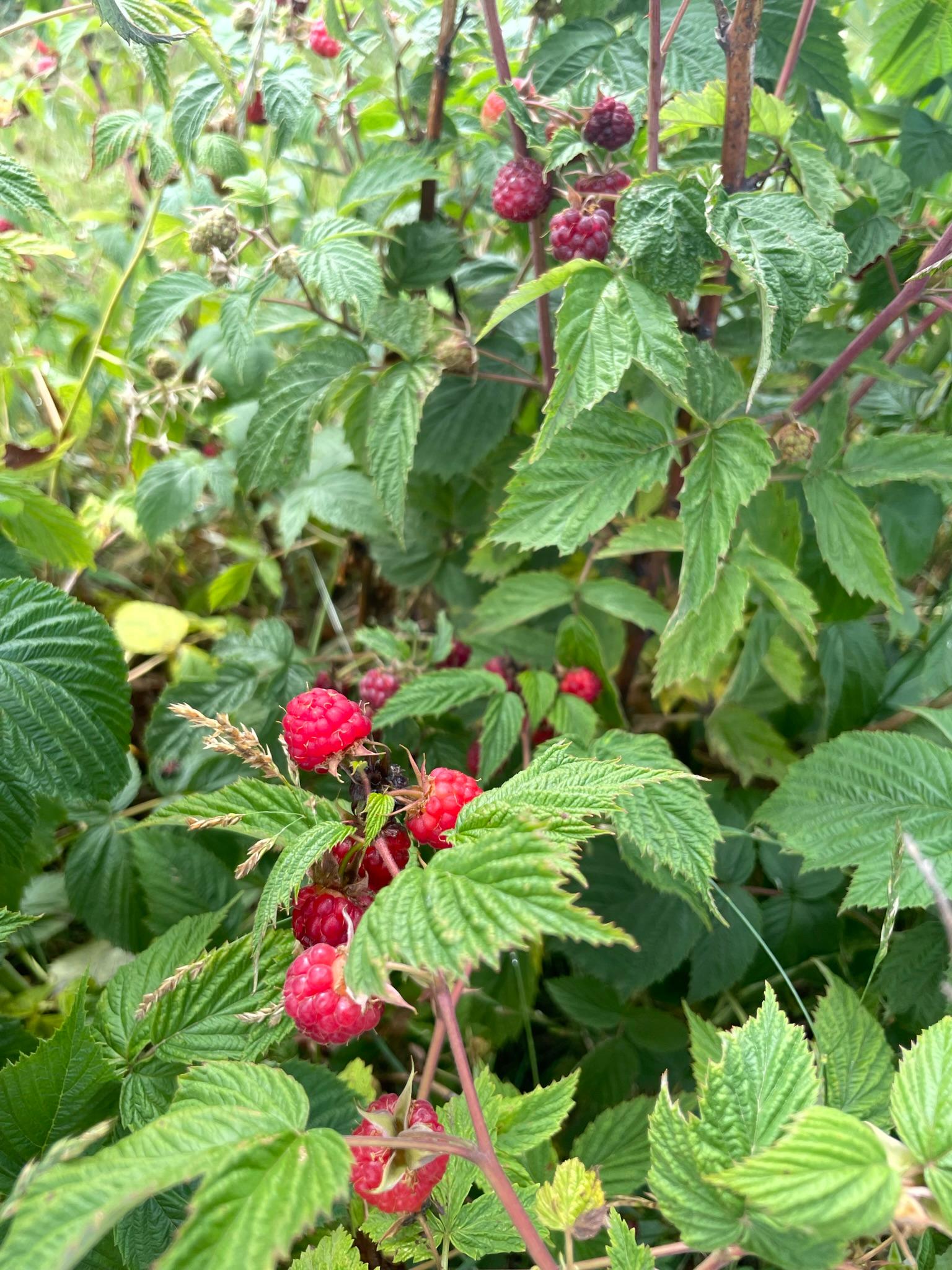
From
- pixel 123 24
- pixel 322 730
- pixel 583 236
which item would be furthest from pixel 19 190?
pixel 322 730

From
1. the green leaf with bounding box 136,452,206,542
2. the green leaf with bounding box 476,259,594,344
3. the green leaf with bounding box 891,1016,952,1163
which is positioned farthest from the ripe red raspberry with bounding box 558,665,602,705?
the green leaf with bounding box 136,452,206,542

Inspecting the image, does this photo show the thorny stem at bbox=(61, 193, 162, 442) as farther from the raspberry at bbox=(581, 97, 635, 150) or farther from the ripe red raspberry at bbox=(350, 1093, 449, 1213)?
the ripe red raspberry at bbox=(350, 1093, 449, 1213)

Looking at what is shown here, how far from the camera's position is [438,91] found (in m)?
1.03

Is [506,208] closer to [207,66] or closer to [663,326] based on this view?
[663,326]

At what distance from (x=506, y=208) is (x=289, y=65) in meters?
0.38

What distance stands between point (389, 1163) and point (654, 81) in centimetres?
90

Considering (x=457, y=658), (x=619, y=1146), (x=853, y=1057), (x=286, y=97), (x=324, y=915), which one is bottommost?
(x=619, y=1146)

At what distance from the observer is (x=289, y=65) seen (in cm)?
103

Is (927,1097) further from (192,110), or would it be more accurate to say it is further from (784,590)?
(192,110)

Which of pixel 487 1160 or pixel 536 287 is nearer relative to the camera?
pixel 487 1160

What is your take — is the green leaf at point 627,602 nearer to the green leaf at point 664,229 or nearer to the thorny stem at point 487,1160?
the green leaf at point 664,229

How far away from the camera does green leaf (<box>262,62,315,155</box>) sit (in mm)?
972

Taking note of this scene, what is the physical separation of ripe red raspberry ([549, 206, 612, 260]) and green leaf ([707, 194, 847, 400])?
0.37ft

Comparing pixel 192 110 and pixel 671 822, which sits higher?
pixel 192 110
